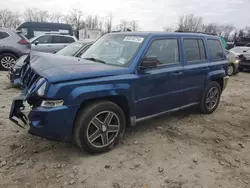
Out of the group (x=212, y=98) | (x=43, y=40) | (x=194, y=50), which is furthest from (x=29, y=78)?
(x=43, y=40)

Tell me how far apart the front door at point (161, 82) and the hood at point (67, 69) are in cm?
45

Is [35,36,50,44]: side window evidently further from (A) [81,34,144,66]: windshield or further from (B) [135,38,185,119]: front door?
(B) [135,38,185,119]: front door

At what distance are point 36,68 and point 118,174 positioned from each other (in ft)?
5.89

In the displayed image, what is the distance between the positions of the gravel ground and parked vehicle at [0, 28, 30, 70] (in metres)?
5.18

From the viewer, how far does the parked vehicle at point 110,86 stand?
2.92 m

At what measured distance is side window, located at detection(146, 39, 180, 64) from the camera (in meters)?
3.84

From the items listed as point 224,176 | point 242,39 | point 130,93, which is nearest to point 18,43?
point 130,93

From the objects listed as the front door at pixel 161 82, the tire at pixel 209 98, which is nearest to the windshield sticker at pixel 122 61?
the front door at pixel 161 82

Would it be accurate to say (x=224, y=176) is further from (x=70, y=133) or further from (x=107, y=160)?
(x=70, y=133)

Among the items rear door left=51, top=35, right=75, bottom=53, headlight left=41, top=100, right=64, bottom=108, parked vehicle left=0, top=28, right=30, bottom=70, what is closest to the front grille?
headlight left=41, top=100, right=64, bottom=108

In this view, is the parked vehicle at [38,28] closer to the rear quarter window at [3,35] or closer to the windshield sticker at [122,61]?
the rear quarter window at [3,35]

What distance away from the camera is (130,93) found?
349 centimetres

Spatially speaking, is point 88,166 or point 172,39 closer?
point 88,166

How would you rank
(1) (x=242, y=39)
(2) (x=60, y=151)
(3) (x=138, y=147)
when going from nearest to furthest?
(2) (x=60, y=151), (3) (x=138, y=147), (1) (x=242, y=39)
